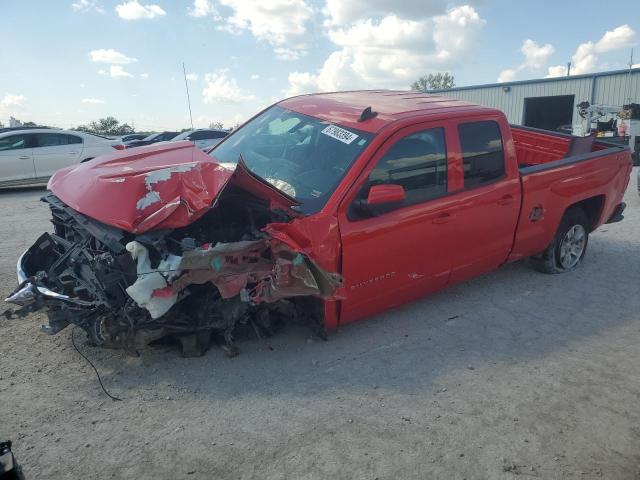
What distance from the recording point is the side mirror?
3617mm

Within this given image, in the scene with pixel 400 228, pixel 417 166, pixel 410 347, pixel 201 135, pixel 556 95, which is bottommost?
pixel 410 347

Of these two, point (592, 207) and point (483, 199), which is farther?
point (592, 207)

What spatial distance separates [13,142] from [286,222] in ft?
37.0

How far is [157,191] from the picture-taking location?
11.1ft

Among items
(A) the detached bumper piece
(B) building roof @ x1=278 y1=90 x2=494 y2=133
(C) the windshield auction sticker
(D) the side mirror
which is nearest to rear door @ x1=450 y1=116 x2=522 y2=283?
(B) building roof @ x1=278 y1=90 x2=494 y2=133

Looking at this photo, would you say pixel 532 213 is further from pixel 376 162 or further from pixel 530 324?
pixel 376 162

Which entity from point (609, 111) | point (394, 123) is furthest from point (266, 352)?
point (609, 111)

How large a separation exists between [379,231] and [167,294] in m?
1.57

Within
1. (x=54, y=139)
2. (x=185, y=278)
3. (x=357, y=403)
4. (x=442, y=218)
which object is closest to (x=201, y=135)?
(x=54, y=139)

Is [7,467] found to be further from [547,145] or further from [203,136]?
[203,136]

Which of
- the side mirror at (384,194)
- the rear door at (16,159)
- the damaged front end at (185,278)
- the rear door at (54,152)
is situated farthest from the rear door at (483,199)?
the rear door at (16,159)

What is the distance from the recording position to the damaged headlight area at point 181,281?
3230 millimetres

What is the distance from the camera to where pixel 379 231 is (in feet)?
12.3

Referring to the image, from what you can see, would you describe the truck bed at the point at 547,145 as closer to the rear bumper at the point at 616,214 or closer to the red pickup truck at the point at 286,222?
the rear bumper at the point at 616,214
